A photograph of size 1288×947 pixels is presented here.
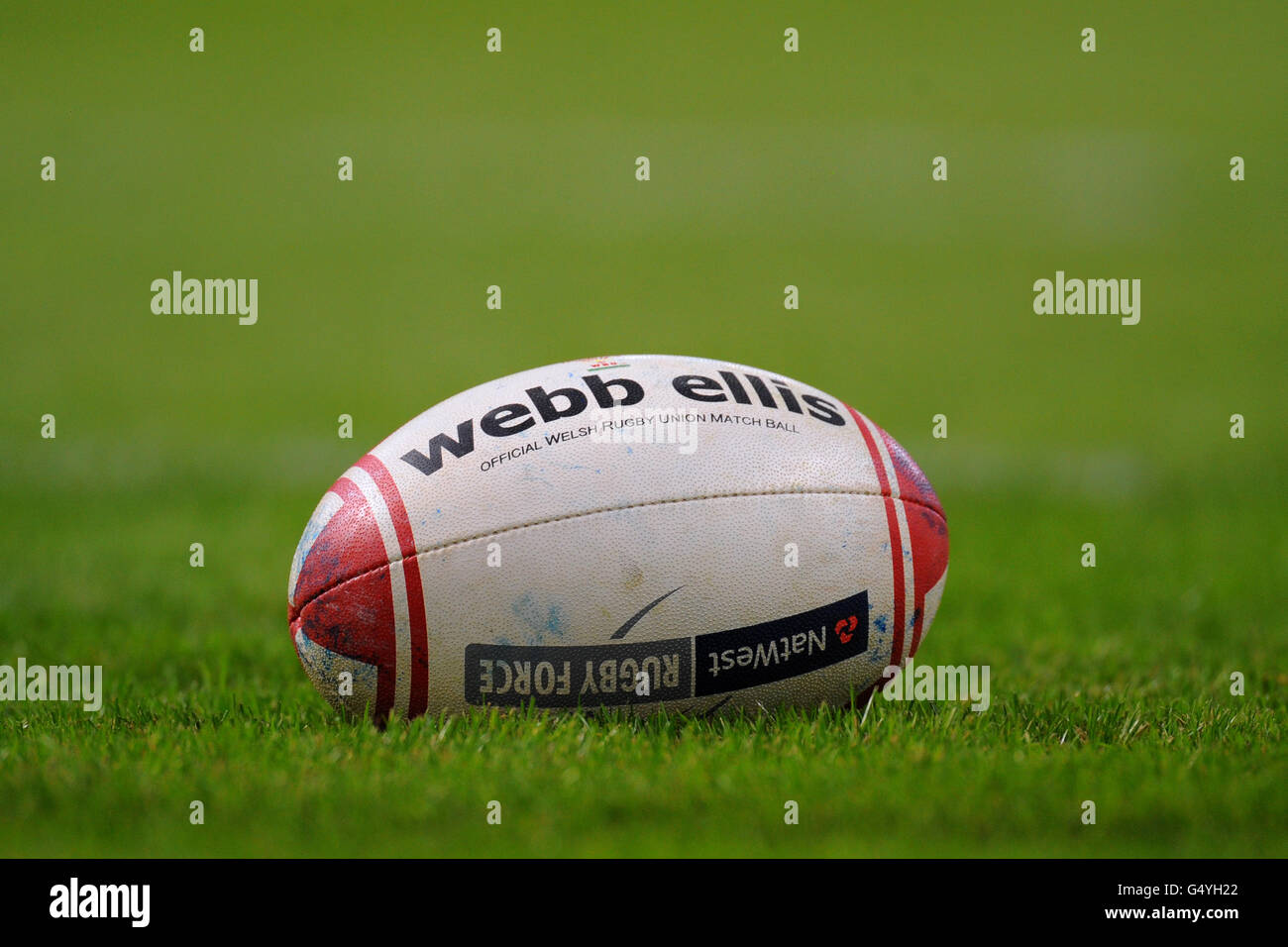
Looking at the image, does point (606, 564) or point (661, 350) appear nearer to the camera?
point (606, 564)

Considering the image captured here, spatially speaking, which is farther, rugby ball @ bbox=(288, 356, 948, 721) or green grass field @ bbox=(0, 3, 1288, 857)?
rugby ball @ bbox=(288, 356, 948, 721)

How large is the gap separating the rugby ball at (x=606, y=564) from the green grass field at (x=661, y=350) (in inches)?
5.2

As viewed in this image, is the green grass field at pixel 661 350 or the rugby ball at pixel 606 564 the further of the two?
the rugby ball at pixel 606 564

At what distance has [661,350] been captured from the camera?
1268cm

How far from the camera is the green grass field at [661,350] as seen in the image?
120 inches

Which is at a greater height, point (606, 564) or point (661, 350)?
point (661, 350)

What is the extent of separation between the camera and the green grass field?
3.05 m

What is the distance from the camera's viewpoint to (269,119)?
78.3 ft

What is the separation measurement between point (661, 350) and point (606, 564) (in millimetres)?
9386

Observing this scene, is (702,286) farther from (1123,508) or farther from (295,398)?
(1123,508)

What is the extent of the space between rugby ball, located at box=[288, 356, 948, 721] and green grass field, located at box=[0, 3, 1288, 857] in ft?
0.43

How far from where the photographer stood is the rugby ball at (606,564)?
3.39 metres

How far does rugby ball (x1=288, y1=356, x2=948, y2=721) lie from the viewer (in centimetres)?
339

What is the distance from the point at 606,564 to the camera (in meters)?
3.39
